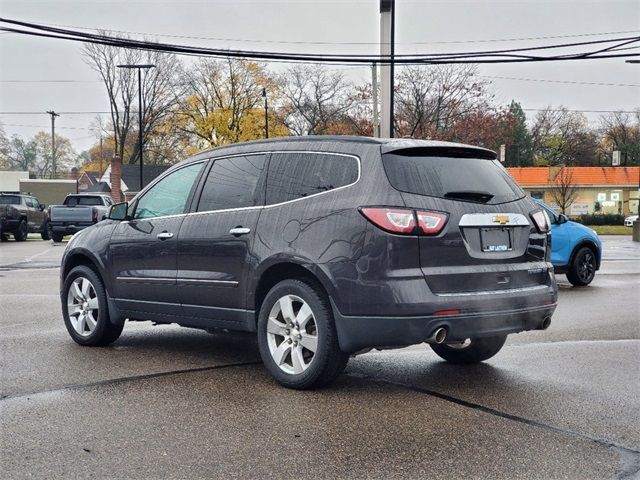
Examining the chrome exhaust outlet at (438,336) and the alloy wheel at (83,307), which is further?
the alloy wheel at (83,307)

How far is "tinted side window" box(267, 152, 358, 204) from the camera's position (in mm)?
5578

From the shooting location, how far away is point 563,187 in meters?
63.2

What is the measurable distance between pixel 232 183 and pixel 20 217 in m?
28.3

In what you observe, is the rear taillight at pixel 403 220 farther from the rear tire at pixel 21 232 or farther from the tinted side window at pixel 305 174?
the rear tire at pixel 21 232

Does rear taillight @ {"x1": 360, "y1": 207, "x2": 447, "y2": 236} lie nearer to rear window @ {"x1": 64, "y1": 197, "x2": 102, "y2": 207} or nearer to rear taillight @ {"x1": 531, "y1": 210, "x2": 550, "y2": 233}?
rear taillight @ {"x1": 531, "y1": 210, "x2": 550, "y2": 233}

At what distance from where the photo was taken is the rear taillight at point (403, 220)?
16.9ft

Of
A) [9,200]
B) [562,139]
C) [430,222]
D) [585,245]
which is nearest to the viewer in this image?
[430,222]

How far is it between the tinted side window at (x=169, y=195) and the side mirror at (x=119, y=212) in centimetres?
12

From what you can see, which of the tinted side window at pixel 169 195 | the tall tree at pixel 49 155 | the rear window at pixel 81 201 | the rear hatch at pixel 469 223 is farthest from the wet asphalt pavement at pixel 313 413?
the tall tree at pixel 49 155

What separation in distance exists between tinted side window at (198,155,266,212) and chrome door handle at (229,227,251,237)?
0.70ft

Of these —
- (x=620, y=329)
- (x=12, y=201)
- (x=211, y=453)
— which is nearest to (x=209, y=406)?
(x=211, y=453)

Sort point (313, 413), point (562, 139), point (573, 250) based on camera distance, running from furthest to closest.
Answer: point (562, 139) → point (573, 250) → point (313, 413)

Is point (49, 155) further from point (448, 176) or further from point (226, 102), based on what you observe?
point (448, 176)

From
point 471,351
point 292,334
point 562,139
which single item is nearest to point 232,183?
point 292,334
